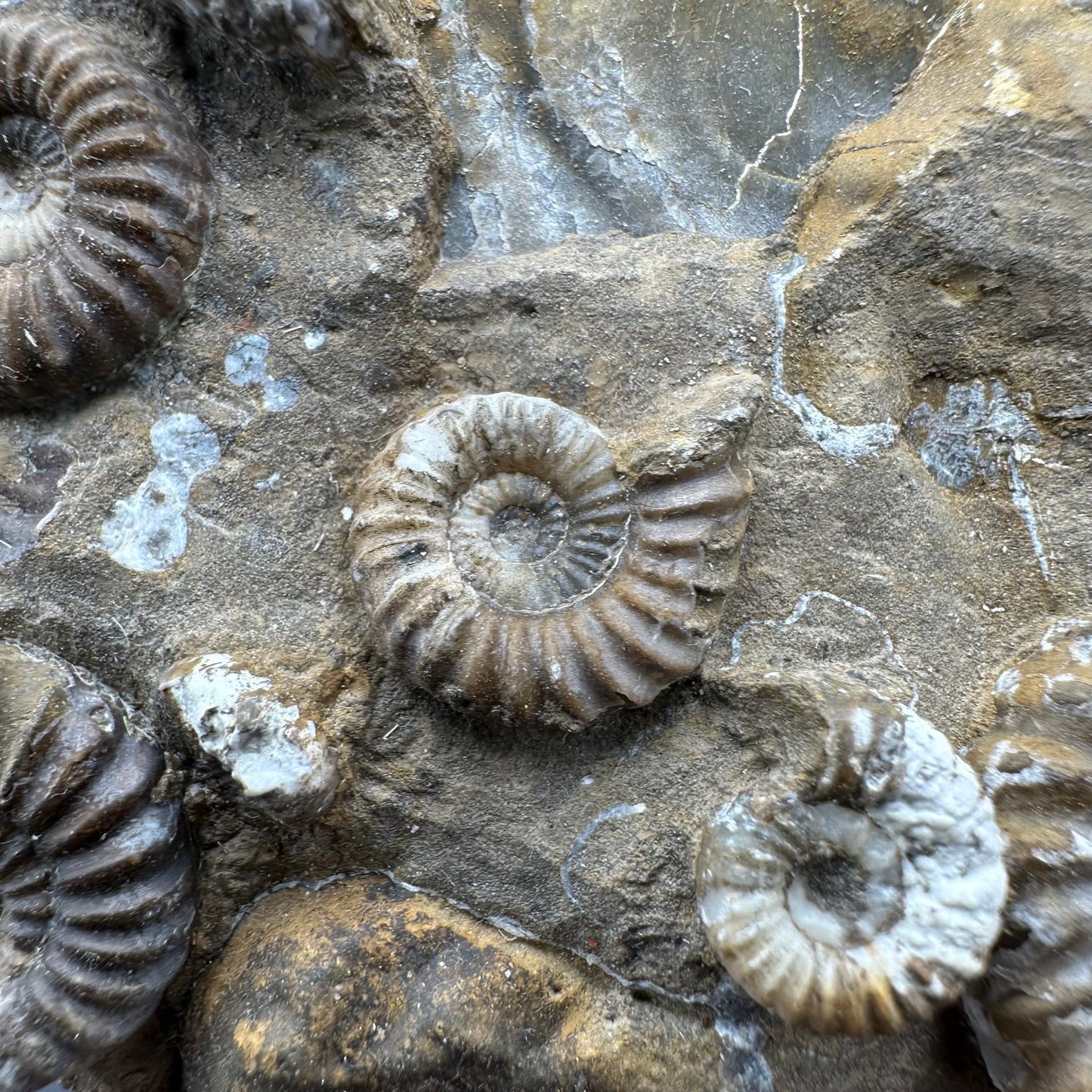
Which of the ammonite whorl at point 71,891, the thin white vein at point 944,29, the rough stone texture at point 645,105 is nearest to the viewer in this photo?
the ammonite whorl at point 71,891

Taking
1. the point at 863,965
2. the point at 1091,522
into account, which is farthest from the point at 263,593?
the point at 1091,522

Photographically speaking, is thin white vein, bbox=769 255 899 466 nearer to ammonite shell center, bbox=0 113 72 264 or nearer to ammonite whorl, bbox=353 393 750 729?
ammonite whorl, bbox=353 393 750 729

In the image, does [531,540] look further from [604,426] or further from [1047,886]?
[1047,886]

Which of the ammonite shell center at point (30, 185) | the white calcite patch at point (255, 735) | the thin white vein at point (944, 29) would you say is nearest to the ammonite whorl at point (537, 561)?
the white calcite patch at point (255, 735)

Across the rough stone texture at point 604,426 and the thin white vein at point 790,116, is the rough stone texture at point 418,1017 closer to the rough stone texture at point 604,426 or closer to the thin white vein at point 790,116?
the rough stone texture at point 604,426

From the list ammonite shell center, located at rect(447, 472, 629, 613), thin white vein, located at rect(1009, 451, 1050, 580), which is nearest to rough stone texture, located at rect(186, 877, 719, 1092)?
ammonite shell center, located at rect(447, 472, 629, 613)

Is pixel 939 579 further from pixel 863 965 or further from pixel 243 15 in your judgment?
pixel 243 15
